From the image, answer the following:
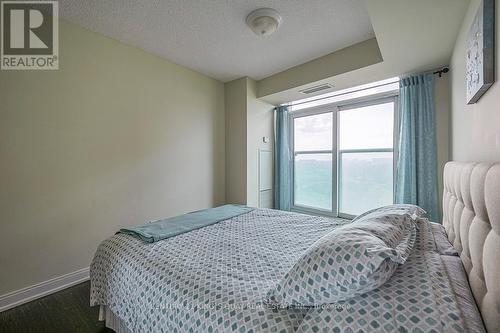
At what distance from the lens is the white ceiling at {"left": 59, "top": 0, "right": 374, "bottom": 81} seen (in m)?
1.97

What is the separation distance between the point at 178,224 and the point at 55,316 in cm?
122

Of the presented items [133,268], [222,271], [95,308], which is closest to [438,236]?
[222,271]

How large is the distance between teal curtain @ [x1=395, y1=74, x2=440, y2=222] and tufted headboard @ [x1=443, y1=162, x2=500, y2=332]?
61.1 inches

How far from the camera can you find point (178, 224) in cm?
183

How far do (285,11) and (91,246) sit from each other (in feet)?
10.4

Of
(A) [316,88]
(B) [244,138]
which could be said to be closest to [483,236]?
(A) [316,88]

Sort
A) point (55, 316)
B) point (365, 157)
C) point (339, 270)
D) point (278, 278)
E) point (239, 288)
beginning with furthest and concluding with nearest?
point (365, 157) < point (55, 316) < point (278, 278) < point (239, 288) < point (339, 270)

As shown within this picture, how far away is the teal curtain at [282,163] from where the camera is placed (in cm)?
383

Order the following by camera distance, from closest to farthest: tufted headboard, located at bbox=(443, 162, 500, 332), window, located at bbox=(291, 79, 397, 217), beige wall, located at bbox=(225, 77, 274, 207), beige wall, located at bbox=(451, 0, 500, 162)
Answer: tufted headboard, located at bbox=(443, 162, 500, 332) < beige wall, located at bbox=(451, 0, 500, 162) < window, located at bbox=(291, 79, 397, 217) < beige wall, located at bbox=(225, 77, 274, 207)

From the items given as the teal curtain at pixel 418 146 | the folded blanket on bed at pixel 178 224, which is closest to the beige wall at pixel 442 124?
the teal curtain at pixel 418 146

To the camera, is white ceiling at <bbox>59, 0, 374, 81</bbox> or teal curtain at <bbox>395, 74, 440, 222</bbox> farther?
teal curtain at <bbox>395, 74, 440, 222</bbox>

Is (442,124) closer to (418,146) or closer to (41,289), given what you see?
(418,146)

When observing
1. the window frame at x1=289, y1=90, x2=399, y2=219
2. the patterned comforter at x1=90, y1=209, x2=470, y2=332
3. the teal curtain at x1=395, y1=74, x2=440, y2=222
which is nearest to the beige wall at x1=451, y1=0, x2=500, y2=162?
the teal curtain at x1=395, y1=74, x2=440, y2=222

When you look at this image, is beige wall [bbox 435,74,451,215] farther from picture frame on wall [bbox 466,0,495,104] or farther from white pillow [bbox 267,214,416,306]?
white pillow [bbox 267,214,416,306]
